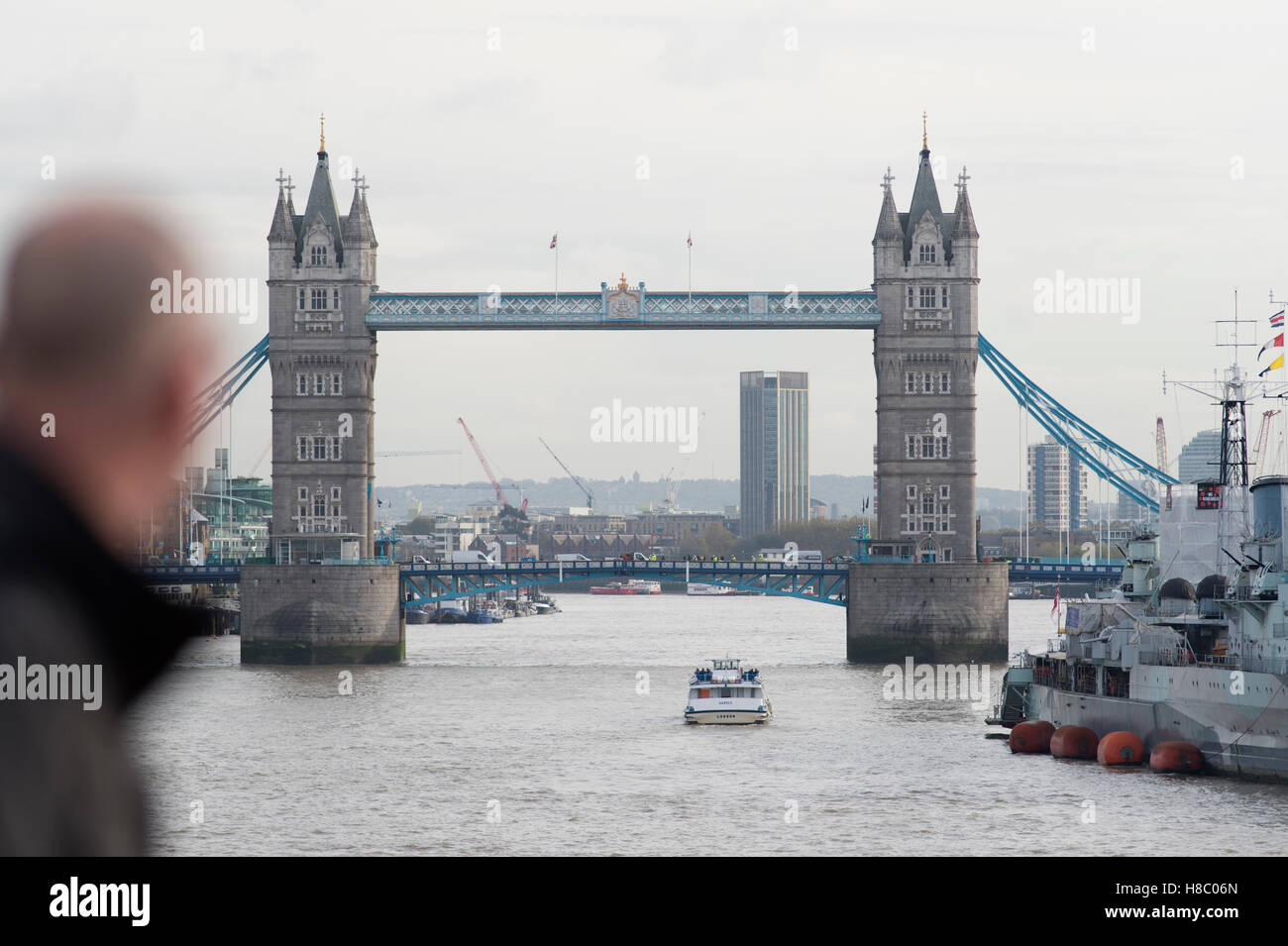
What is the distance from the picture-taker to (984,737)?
54469 millimetres

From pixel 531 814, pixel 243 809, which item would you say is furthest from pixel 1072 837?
pixel 243 809

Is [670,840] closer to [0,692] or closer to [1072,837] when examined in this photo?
[1072,837]

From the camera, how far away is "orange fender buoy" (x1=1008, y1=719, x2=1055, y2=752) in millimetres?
50188

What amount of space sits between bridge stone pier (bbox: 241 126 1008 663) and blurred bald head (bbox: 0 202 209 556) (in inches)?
3275

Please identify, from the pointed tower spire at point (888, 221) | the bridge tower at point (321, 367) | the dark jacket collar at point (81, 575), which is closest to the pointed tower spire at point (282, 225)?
the bridge tower at point (321, 367)

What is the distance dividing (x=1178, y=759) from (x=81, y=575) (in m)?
42.4

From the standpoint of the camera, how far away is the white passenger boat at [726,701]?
57781 millimetres

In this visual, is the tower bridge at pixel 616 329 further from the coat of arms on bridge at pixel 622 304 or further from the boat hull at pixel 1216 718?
the boat hull at pixel 1216 718

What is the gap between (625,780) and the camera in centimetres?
4362

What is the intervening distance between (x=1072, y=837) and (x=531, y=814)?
39.6 feet

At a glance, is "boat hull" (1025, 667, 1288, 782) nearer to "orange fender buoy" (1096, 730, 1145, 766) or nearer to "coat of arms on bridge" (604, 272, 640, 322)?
"orange fender buoy" (1096, 730, 1145, 766)

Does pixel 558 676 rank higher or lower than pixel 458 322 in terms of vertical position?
lower

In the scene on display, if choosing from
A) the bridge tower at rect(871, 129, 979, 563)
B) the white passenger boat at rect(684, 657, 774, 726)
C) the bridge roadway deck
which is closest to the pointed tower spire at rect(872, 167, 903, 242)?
the bridge tower at rect(871, 129, 979, 563)
